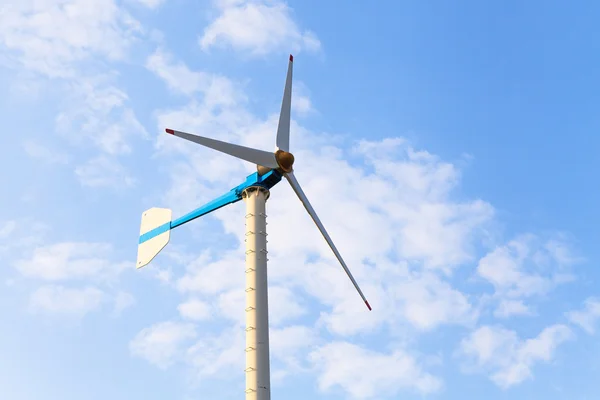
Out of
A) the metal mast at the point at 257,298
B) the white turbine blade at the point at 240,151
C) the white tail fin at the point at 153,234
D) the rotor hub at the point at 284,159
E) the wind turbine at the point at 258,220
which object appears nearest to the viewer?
the metal mast at the point at 257,298

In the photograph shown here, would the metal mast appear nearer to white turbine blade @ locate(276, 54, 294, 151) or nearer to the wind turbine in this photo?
the wind turbine

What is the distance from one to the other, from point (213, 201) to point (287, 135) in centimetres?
831

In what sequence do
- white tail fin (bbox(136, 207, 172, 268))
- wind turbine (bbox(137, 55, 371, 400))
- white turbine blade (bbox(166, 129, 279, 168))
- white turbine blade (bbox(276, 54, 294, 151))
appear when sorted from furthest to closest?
1. white tail fin (bbox(136, 207, 172, 268))
2. white turbine blade (bbox(276, 54, 294, 151))
3. white turbine blade (bbox(166, 129, 279, 168))
4. wind turbine (bbox(137, 55, 371, 400))

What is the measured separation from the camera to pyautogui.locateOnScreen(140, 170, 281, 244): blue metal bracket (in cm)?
5284

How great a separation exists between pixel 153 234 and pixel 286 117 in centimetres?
1656

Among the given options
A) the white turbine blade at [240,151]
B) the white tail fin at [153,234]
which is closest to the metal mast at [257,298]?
the white turbine blade at [240,151]

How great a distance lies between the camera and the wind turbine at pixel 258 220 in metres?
46.6

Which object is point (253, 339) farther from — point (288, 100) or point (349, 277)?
point (288, 100)

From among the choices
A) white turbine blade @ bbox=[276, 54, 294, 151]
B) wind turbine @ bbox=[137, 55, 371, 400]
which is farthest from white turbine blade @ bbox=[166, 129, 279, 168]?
white turbine blade @ bbox=[276, 54, 294, 151]

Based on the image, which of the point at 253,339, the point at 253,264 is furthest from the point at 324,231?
the point at 253,339

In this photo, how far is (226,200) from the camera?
182 feet

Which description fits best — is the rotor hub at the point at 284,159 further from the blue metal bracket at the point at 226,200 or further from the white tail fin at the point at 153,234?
the white tail fin at the point at 153,234

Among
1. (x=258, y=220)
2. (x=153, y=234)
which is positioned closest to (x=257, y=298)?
(x=258, y=220)

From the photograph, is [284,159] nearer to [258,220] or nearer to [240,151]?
[240,151]
